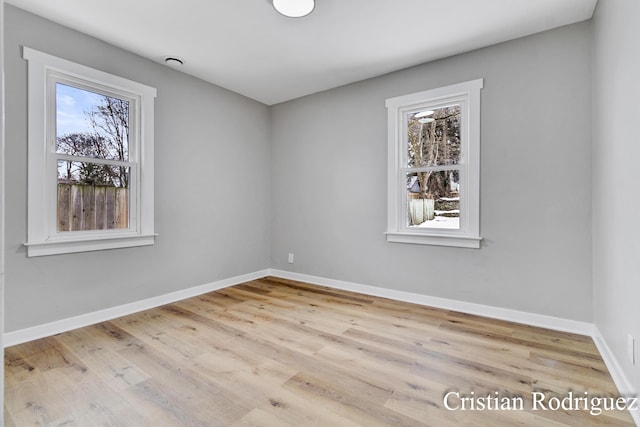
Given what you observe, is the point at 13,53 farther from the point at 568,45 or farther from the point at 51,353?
the point at 568,45

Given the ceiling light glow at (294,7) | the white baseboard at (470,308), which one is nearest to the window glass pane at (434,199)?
the white baseboard at (470,308)

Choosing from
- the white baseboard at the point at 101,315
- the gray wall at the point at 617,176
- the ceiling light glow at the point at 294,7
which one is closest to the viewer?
the gray wall at the point at 617,176

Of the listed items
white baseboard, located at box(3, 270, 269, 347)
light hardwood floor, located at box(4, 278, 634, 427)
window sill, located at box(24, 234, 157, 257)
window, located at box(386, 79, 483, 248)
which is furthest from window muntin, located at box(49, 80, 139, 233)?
window, located at box(386, 79, 483, 248)

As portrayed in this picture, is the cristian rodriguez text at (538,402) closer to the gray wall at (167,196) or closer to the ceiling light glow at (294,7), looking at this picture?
the ceiling light glow at (294,7)

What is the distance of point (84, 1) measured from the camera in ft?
7.68

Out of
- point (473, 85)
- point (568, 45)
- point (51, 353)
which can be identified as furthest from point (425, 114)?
point (51, 353)

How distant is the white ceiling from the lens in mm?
A: 2402

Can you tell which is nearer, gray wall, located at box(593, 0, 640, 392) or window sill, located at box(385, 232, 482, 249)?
gray wall, located at box(593, 0, 640, 392)

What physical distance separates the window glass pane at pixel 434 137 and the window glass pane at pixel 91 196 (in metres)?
2.94

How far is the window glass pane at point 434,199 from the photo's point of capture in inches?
126

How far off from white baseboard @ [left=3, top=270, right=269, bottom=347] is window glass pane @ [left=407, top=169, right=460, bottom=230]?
2460 millimetres

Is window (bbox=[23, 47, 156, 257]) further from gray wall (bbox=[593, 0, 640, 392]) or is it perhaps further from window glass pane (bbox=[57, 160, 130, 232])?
gray wall (bbox=[593, 0, 640, 392])

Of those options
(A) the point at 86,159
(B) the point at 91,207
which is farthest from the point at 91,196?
(A) the point at 86,159

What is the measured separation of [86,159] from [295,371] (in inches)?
99.6
